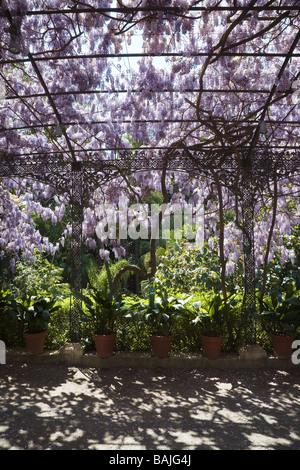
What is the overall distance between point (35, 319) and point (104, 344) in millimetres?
919

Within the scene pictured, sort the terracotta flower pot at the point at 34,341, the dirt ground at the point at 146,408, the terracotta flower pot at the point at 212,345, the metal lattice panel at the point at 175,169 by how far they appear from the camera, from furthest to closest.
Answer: the metal lattice panel at the point at 175,169, the terracotta flower pot at the point at 34,341, the terracotta flower pot at the point at 212,345, the dirt ground at the point at 146,408

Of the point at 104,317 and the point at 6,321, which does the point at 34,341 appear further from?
the point at 104,317

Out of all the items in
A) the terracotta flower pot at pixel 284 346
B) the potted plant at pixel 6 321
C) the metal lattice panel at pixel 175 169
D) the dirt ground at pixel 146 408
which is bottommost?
the dirt ground at pixel 146 408

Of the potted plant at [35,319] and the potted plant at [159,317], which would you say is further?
the potted plant at [35,319]

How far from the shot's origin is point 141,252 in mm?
15914

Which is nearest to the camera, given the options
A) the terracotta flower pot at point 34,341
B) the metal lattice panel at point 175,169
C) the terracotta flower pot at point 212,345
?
the terracotta flower pot at point 212,345

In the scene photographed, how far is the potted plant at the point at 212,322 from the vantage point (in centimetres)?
459

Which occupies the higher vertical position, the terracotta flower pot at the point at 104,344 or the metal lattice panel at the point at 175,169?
the metal lattice panel at the point at 175,169

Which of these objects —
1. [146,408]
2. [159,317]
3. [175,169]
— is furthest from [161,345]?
[175,169]

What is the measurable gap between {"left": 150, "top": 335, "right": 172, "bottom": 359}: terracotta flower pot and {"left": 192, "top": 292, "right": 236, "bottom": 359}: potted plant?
385 mm

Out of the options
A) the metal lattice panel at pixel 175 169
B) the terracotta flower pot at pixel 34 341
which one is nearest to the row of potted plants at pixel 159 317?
the terracotta flower pot at pixel 34 341

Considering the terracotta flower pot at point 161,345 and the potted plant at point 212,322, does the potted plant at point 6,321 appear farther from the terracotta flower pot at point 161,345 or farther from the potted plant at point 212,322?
the potted plant at point 212,322

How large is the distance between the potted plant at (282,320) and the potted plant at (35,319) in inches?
105

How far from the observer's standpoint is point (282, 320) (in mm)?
4688
